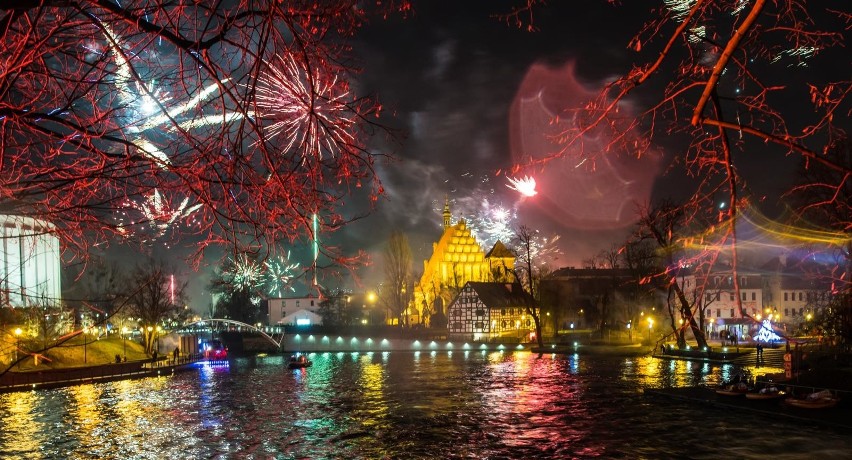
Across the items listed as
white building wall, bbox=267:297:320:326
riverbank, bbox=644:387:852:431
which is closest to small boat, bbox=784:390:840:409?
riverbank, bbox=644:387:852:431

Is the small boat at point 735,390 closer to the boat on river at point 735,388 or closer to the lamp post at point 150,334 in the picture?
the boat on river at point 735,388

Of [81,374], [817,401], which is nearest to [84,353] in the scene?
[81,374]

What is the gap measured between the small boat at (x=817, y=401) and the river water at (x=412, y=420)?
1.32m

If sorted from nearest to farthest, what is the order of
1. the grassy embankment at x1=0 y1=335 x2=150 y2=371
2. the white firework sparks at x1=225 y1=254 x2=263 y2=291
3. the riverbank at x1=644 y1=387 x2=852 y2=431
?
the white firework sparks at x1=225 y1=254 x2=263 y2=291 < the riverbank at x1=644 y1=387 x2=852 y2=431 < the grassy embankment at x1=0 y1=335 x2=150 y2=371

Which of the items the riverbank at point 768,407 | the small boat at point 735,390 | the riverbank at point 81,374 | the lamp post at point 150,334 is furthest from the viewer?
the lamp post at point 150,334

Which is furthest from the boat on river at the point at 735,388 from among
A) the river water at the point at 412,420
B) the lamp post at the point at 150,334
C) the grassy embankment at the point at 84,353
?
the lamp post at the point at 150,334

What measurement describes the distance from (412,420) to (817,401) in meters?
15.1

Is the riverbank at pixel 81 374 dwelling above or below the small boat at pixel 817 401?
below

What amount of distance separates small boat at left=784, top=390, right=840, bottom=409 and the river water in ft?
4.33

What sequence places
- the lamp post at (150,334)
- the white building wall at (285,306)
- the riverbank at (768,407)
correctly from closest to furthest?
the riverbank at (768,407)
the lamp post at (150,334)
the white building wall at (285,306)

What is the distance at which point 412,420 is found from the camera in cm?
2903

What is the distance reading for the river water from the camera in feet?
73.6

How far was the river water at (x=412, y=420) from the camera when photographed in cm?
2244

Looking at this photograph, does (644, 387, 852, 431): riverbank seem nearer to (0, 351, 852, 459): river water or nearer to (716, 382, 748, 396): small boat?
(716, 382, 748, 396): small boat
